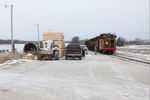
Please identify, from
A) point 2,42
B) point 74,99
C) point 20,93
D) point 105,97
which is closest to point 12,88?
point 20,93

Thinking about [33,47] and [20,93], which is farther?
[33,47]

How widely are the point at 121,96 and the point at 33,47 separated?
34.4 meters

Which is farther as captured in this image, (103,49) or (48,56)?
(103,49)

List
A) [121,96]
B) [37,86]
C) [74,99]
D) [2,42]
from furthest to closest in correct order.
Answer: [2,42] < [37,86] < [121,96] < [74,99]

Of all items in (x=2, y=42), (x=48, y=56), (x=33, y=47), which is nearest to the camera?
(x=48, y=56)

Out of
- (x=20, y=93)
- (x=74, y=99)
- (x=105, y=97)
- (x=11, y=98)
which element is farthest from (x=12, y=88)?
(x=105, y=97)

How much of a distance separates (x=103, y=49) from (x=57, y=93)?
34045 mm

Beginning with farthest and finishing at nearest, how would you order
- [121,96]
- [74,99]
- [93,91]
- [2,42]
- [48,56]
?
1. [2,42]
2. [48,56]
3. [93,91]
4. [121,96]
5. [74,99]

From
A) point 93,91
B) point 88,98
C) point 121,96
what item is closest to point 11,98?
point 88,98

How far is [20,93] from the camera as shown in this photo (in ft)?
A: 25.2

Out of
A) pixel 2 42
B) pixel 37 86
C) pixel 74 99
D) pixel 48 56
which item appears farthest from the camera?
pixel 2 42

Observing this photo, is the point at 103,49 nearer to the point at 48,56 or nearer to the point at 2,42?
the point at 48,56

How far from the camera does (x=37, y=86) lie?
9008 mm

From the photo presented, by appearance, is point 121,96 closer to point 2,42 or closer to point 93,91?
point 93,91
